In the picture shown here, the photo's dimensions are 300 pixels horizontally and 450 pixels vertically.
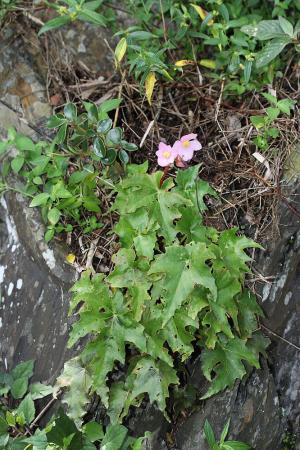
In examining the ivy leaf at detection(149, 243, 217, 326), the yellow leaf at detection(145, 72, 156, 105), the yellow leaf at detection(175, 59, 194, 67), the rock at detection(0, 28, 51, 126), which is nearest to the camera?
the ivy leaf at detection(149, 243, 217, 326)

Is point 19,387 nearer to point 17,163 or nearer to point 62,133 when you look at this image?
point 17,163

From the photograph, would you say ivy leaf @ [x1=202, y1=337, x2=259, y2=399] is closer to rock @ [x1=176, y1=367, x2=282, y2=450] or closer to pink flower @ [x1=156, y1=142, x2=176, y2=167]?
rock @ [x1=176, y1=367, x2=282, y2=450]

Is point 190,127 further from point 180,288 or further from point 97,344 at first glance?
point 97,344

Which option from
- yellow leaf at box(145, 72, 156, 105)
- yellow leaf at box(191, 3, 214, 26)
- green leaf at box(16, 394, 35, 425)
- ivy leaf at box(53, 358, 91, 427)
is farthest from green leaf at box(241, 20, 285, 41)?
green leaf at box(16, 394, 35, 425)

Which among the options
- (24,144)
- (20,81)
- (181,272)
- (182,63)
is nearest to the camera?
(181,272)

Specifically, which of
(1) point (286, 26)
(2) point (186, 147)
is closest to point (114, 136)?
(2) point (186, 147)

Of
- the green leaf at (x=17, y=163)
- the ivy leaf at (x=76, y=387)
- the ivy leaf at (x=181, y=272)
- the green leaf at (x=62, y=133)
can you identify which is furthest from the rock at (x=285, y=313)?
the green leaf at (x=17, y=163)
